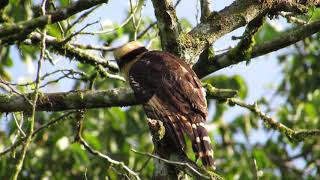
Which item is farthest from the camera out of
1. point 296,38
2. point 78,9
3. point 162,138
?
point 296,38

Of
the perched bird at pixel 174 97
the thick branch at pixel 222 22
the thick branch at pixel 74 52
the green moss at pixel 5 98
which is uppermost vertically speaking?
the thick branch at pixel 74 52

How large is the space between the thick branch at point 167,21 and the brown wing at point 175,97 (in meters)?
0.12

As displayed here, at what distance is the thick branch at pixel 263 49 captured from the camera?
4324 millimetres

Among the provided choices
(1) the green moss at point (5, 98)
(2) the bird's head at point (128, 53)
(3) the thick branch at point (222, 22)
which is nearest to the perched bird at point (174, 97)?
(3) the thick branch at point (222, 22)

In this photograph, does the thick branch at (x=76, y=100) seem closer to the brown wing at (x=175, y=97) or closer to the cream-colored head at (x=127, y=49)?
the brown wing at (x=175, y=97)

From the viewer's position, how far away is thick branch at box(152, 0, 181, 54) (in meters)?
4.32

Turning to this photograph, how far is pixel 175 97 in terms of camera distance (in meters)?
4.51

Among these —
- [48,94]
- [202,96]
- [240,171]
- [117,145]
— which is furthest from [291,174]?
[48,94]

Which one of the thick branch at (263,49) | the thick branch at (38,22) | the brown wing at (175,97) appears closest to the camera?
the thick branch at (38,22)

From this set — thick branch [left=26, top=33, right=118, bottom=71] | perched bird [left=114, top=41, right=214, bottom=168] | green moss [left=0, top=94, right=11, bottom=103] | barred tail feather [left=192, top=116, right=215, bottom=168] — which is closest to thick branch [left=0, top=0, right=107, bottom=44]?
green moss [left=0, top=94, right=11, bottom=103]

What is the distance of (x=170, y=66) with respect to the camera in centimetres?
459

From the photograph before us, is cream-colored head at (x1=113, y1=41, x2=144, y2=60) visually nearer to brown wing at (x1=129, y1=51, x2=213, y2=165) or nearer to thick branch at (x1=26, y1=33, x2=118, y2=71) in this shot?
thick branch at (x1=26, y1=33, x2=118, y2=71)

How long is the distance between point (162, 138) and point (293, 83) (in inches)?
179

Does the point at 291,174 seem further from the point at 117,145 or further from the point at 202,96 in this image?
the point at 202,96
